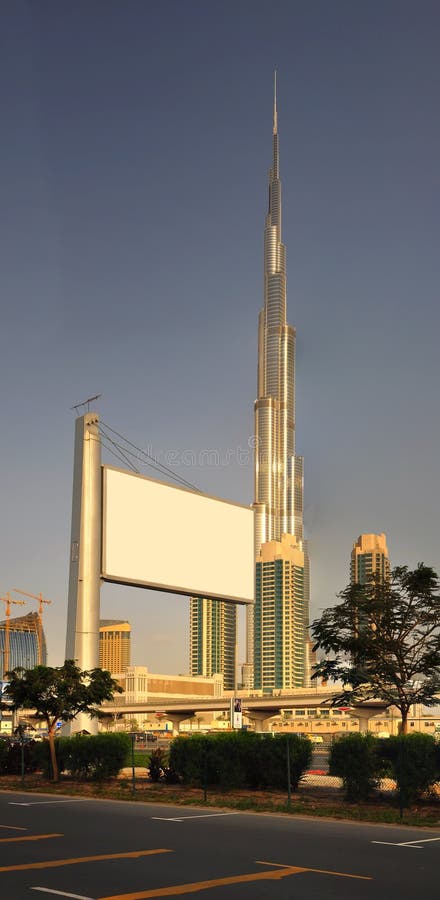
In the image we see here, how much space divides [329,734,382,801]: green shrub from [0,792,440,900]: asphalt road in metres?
3.29

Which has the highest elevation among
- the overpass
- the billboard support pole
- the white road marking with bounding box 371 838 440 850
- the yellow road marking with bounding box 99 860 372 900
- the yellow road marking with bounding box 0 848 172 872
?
the billboard support pole

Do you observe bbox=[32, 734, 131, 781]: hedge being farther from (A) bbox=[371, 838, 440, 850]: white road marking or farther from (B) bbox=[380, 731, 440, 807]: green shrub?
(A) bbox=[371, 838, 440, 850]: white road marking

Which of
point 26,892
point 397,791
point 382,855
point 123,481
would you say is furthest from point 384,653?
point 26,892

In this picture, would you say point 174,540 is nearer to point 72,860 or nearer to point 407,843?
point 407,843

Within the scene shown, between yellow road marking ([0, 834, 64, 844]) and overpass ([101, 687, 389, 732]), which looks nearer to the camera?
yellow road marking ([0, 834, 64, 844])

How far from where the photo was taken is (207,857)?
1608cm

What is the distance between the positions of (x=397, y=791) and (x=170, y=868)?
12.7 metres

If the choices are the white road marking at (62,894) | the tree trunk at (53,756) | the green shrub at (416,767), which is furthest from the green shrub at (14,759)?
the white road marking at (62,894)

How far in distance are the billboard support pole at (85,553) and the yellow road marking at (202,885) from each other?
32774 millimetres

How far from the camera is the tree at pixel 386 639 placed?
125ft

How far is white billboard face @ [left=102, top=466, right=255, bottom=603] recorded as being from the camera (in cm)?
4978

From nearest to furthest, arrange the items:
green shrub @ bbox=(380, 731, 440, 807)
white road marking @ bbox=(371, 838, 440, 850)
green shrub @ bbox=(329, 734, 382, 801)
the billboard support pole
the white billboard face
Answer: white road marking @ bbox=(371, 838, 440, 850), green shrub @ bbox=(380, 731, 440, 807), green shrub @ bbox=(329, 734, 382, 801), the billboard support pole, the white billboard face

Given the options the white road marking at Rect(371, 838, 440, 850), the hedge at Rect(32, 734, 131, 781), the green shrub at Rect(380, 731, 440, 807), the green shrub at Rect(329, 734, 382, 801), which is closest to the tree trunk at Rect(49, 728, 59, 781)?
the hedge at Rect(32, 734, 131, 781)

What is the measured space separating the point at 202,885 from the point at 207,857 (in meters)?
3.07
